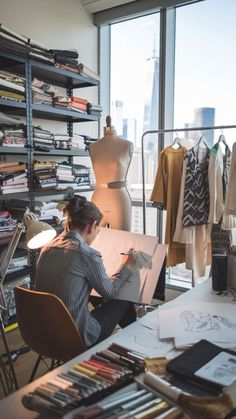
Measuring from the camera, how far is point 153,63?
12.6 ft

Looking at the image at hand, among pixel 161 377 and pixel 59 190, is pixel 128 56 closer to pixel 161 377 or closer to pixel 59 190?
pixel 59 190

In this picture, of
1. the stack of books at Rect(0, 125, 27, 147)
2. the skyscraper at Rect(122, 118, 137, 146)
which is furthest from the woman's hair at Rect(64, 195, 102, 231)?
the skyscraper at Rect(122, 118, 137, 146)

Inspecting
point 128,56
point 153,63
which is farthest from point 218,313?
point 128,56

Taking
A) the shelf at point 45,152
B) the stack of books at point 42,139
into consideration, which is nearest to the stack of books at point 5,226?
the shelf at point 45,152

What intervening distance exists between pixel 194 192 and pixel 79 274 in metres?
1.28

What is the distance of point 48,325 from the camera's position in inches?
62.7

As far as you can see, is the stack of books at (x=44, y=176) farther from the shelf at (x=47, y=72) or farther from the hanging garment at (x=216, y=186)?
the hanging garment at (x=216, y=186)

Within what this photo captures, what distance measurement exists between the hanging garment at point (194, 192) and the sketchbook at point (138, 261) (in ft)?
2.20

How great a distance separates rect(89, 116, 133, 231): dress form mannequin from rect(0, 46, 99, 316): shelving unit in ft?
2.15

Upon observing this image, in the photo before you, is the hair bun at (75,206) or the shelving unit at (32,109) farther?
the shelving unit at (32,109)

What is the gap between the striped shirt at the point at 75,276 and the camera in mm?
1705

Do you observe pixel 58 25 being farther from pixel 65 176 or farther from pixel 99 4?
pixel 65 176

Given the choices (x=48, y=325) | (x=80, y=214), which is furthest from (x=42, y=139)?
(x=48, y=325)

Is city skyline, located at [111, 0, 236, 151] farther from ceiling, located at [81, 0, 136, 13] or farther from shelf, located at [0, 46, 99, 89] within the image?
shelf, located at [0, 46, 99, 89]
